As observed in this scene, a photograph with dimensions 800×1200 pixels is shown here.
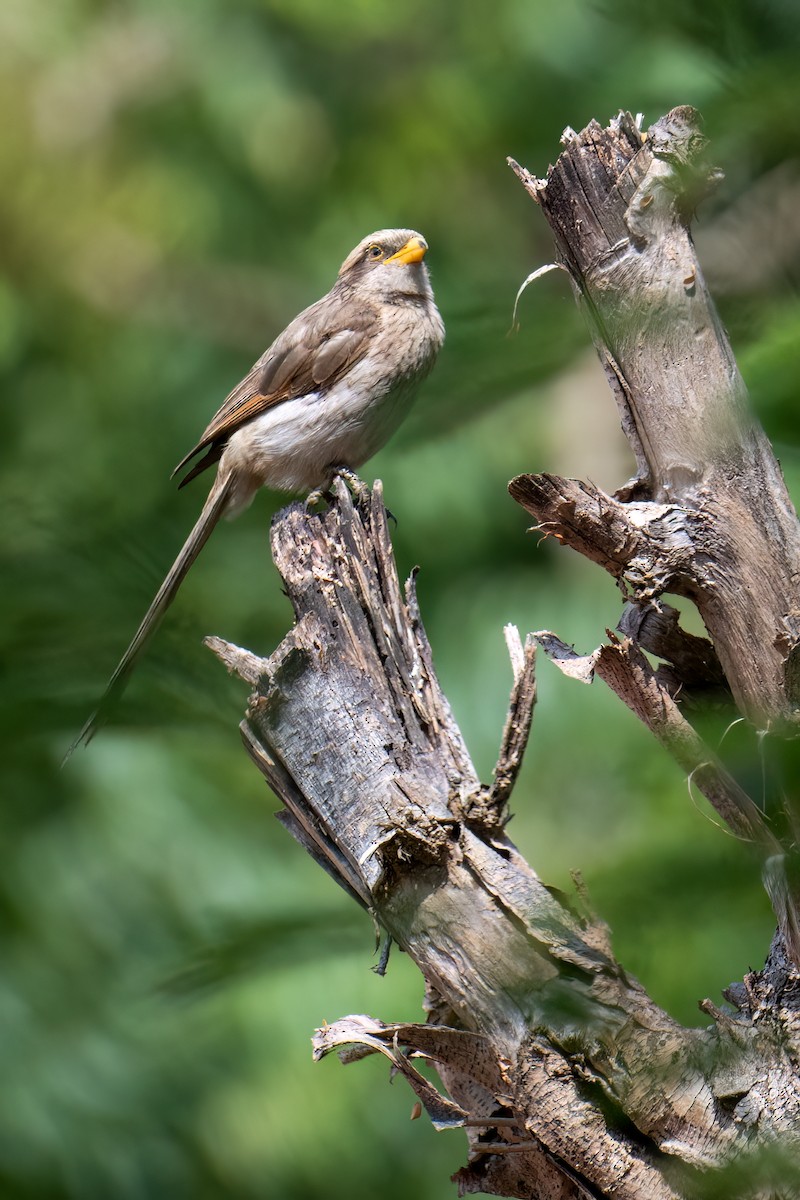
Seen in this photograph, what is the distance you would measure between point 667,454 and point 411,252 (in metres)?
2.53

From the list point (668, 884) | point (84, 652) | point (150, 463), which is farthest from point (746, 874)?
point (150, 463)

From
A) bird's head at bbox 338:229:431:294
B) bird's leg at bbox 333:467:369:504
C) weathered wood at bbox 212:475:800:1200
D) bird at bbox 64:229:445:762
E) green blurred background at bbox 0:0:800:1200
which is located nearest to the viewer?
green blurred background at bbox 0:0:800:1200

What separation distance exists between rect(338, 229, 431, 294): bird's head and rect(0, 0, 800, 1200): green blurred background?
0.30 m

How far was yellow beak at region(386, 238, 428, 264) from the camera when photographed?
420 centimetres

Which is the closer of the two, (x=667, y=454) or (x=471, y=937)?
(x=471, y=937)

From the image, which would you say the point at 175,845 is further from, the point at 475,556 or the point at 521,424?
the point at 521,424

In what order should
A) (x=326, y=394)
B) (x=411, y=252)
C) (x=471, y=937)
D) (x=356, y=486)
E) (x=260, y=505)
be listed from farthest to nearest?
(x=260, y=505)
(x=411, y=252)
(x=326, y=394)
(x=356, y=486)
(x=471, y=937)

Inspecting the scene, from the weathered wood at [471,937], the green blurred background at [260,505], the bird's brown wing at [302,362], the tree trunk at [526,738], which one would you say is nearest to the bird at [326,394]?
the bird's brown wing at [302,362]

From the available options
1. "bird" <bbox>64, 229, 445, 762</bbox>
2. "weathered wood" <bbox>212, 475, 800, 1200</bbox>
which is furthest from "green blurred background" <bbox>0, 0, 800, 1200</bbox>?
"bird" <bbox>64, 229, 445, 762</bbox>

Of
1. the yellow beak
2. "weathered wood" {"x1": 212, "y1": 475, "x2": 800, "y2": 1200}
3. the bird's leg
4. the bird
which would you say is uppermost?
the yellow beak

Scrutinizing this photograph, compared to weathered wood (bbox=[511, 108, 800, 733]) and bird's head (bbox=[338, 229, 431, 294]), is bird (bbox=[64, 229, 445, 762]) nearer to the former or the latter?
bird's head (bbox=[338, 229, 431, 294])

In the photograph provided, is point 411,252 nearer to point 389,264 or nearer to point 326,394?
point 389,264

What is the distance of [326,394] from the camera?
390cm

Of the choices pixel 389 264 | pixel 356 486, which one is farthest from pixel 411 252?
pixel 356 486
